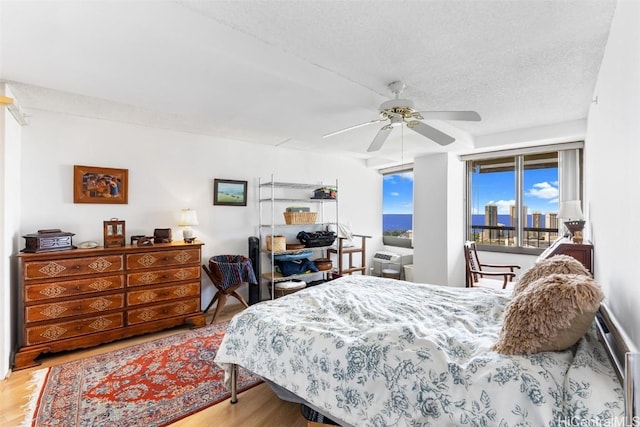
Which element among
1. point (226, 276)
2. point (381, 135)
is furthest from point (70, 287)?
point (381, 135)

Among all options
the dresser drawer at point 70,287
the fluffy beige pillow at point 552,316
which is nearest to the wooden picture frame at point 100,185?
the dresser drawer at point 70,287

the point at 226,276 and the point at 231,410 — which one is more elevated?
the point at 226,276

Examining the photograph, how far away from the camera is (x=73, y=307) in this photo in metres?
2.72

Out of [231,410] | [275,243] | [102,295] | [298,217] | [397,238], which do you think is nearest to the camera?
[231,410]

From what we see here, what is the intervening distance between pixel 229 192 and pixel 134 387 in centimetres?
254

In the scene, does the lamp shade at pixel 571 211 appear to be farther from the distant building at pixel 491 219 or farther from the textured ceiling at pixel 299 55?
the distant building at pixel 491 219

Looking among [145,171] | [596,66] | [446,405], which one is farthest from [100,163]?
[596,66]

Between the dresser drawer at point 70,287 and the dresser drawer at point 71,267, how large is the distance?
73mm

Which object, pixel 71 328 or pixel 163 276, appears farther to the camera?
pixel 163 276

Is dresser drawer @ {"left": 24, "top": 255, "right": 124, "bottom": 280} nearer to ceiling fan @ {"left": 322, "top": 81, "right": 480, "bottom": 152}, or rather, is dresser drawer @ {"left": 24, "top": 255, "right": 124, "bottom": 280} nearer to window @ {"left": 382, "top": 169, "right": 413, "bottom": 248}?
ceiling fan @ {"left": 322, "top": 81, "right": 480, "bottom": 152}

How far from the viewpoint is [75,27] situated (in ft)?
5.08

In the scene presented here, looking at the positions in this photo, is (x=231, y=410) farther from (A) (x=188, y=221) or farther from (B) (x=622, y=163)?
(B) (x=622, y=163)

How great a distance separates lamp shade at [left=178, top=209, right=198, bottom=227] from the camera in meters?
3.60

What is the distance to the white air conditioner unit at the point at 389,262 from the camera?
17.8ft
